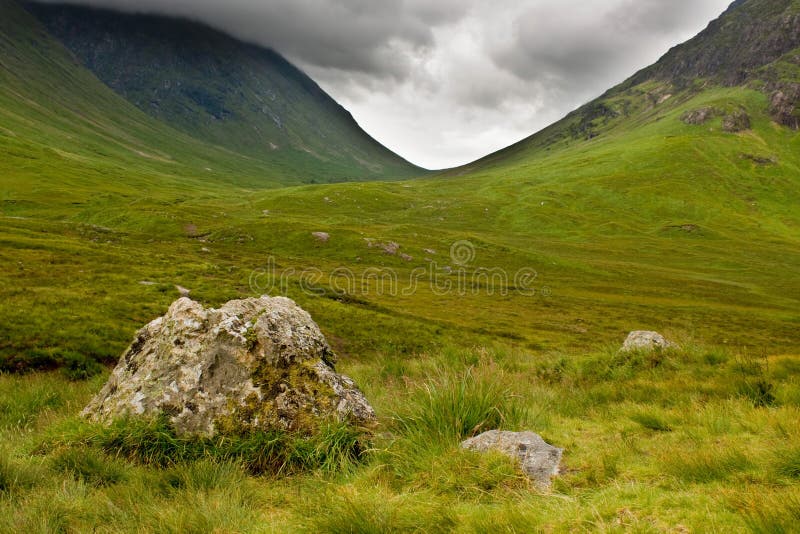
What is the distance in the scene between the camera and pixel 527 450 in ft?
19.4

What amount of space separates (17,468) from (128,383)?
2554mm

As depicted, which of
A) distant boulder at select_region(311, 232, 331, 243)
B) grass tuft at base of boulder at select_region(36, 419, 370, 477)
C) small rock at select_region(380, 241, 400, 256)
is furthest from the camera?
small rock at select_region(380, 241, 400, 256)

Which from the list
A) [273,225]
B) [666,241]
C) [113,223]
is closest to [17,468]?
[273,225]

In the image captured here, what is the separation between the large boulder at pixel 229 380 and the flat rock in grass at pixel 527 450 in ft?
7.90

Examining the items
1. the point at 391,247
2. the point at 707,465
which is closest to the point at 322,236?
the point at 391,247

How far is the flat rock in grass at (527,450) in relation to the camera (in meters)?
5.50

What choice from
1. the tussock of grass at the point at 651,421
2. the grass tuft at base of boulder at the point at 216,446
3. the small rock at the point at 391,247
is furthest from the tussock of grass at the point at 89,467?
the small rock at the point at 391,247

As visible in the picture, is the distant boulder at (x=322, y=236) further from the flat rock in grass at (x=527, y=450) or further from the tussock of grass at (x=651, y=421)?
the flat rock in grass at (x=527, y=450)

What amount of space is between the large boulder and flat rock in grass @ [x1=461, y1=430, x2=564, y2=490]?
7.90ft

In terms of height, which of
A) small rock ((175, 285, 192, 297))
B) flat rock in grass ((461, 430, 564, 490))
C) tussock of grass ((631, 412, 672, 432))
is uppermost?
flat rock in grass ((461, 430, 564, 490))

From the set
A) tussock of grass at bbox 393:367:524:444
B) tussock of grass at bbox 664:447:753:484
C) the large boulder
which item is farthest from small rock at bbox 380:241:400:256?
tussock of grass at bbox 664:447:753:484

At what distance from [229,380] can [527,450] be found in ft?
18.7

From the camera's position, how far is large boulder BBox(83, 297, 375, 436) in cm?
753

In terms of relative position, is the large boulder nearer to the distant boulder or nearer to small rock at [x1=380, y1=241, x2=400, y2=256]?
small rock at [x1=380, y1=241, x2=400, y2=256]
